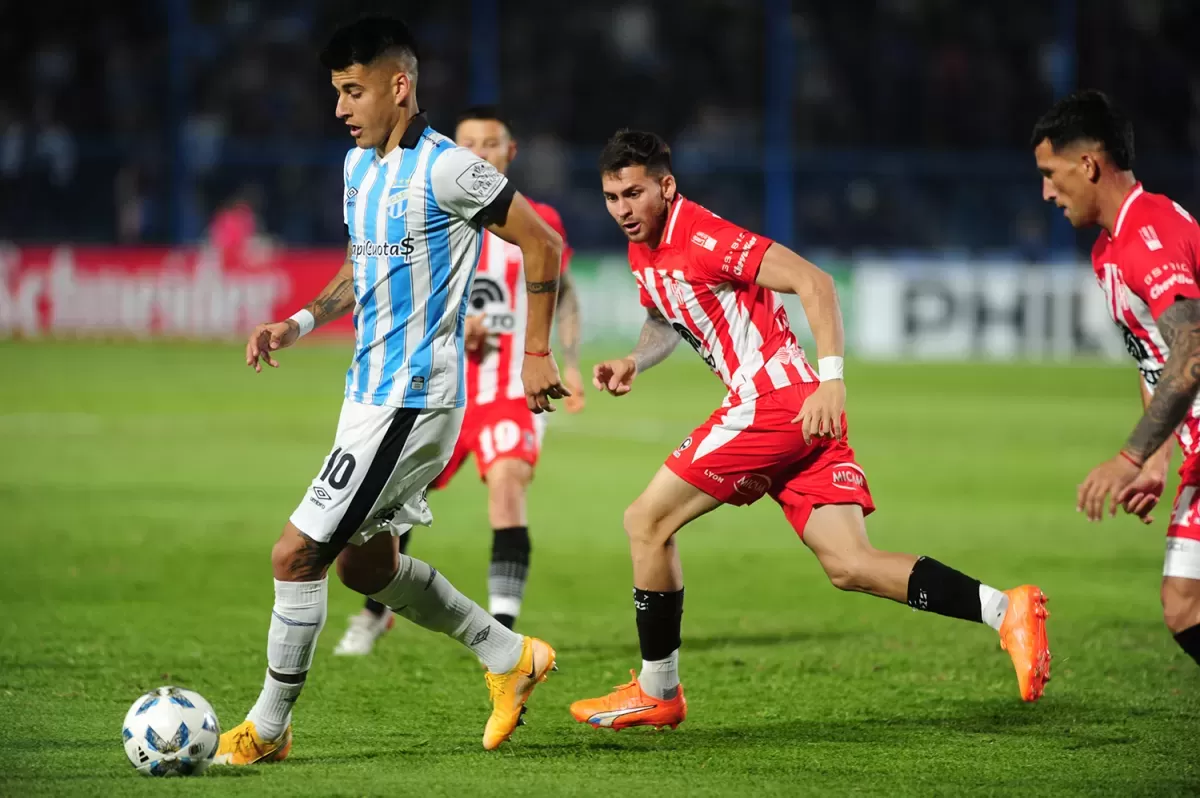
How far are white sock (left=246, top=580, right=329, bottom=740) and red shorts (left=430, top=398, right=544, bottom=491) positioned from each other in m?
2.35

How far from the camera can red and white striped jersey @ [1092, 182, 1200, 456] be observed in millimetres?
4730

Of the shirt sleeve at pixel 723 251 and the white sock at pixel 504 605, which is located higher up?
the shirt sleeve at pixel 723 251

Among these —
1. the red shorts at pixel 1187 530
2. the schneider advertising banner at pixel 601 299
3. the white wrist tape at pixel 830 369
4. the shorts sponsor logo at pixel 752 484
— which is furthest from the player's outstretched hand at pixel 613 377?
the schneider advertising banner at pixel 601 299

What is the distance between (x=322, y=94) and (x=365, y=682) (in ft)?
78.6

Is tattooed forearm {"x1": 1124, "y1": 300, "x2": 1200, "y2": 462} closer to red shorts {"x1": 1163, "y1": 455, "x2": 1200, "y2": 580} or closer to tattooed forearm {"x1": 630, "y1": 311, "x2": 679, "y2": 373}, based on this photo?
red shorts {"x1": 1163, "y1": 455, "x2": 1200, "y2": 580}

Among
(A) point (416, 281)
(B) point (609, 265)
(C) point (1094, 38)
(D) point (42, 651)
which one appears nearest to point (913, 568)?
(A) point (416, 281)

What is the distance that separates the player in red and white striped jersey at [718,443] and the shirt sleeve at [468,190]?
78 cm

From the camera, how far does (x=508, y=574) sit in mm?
7094

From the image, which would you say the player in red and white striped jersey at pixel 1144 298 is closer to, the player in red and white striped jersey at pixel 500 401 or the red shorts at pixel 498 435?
the player in red and white striped jersey at pixel 500 401

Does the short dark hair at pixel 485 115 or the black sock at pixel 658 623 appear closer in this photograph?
the black sock at pixel 658 623

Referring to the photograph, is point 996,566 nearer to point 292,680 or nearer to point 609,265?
point 292,680

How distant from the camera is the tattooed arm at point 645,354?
571 cm

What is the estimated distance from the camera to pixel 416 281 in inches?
201

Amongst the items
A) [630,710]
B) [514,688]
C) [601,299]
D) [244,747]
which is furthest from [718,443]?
[601,299]
